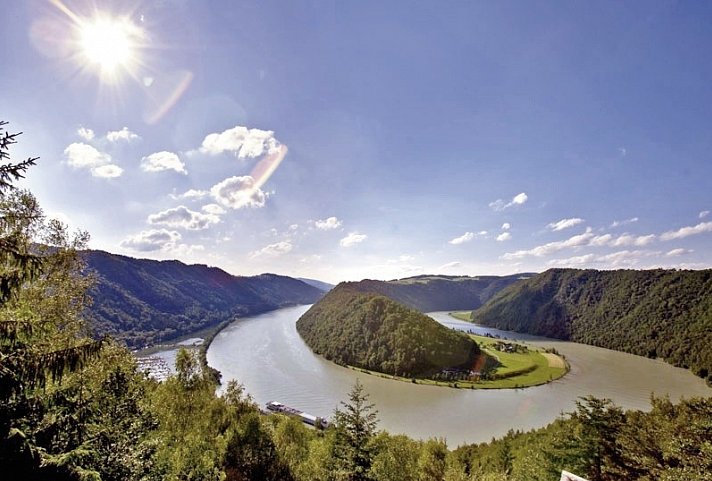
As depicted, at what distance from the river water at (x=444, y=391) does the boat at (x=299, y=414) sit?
95.6 inches

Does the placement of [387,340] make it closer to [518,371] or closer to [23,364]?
[518,371]

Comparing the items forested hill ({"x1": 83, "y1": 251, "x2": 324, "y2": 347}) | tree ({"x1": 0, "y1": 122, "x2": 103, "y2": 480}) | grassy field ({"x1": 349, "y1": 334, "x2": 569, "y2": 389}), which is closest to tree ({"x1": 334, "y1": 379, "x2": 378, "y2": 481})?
tree ({"x1": 0, "y1": 122, "x2": 103, "y2": 480})

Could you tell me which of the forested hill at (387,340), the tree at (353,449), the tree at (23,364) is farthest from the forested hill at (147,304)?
the tree at (23,364)

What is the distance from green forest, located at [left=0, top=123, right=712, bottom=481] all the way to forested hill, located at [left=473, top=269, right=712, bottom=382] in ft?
254

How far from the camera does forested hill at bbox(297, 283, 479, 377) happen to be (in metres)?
69.6

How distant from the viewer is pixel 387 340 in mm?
75312

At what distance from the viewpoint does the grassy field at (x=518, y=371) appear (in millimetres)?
61569

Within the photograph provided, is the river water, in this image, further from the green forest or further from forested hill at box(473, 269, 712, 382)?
the green forest

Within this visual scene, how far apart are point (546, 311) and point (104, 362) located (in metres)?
166

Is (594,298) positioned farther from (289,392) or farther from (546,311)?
(289,392)

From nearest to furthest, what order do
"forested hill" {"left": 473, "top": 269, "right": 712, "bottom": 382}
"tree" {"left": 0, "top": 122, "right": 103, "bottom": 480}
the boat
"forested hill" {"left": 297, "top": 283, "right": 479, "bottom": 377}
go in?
"tree" {"left": 0, "top": 122, "right": 103, "bottom": 480}, the boat, "forested hill" {"left": 297, "top": 283, "right": 479, "bottom": 377}, "forested hill" {"left": 473, "top": 269, "right": 712, "bottom": 382}

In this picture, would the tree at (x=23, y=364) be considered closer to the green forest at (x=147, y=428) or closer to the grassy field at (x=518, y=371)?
the green forest at (x=147, y=428)

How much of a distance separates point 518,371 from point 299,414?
48.7 meters

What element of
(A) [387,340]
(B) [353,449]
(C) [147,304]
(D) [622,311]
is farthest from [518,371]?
(C) [147,304]
